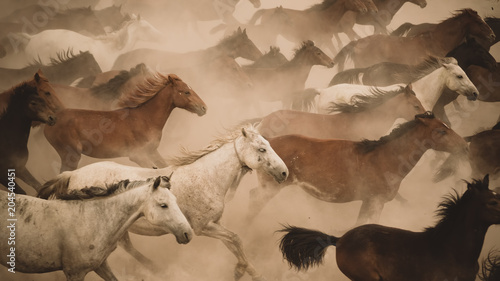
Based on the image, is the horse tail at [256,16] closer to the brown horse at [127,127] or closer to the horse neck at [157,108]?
the brown horse at [127,127]

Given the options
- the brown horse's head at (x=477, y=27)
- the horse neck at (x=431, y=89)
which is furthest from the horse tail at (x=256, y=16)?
the horse neck at (x=431, y=89)

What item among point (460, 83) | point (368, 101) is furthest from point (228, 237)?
point (460, 83)

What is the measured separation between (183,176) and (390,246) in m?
2.16

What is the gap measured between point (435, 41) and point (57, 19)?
6882mm

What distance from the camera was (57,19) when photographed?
33.9 ft

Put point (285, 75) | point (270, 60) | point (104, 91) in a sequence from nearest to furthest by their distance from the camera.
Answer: point (104, 91)
point (285, 75)
point (270, 60)

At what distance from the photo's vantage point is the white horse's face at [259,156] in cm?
559

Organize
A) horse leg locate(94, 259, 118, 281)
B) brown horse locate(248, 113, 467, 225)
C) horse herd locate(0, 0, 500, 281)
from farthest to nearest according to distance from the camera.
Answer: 1. brown horse locate(248, 113, 467, 225)
2. horse leg locate(94, 259, 118, 281)
3. horse herd locate(0, 0, 500, 281)

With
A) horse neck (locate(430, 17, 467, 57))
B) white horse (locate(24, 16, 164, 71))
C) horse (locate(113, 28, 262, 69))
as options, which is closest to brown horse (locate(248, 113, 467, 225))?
horse (locate(113, 28, 262, 69))

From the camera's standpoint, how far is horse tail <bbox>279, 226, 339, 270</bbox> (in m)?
5.10

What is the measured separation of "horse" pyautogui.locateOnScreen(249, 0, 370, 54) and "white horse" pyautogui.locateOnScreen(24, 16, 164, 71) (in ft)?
10.0

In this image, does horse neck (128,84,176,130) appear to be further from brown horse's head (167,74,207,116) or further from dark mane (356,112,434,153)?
dark mane (356,112,434,153)

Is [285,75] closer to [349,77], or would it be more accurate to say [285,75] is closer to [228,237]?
[349,77]

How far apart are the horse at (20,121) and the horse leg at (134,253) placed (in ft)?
3.91
